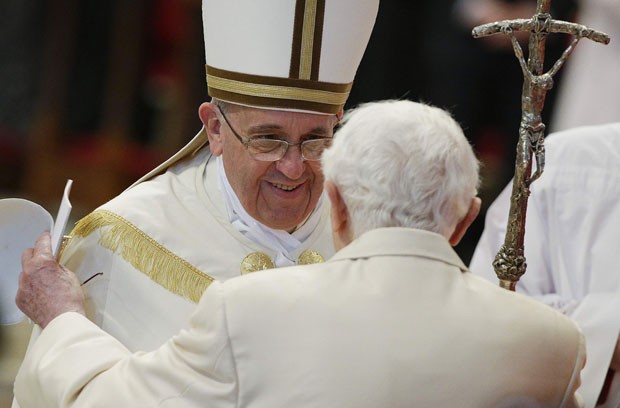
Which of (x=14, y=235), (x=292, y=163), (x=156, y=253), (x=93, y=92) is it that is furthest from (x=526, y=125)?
(x=93, y=92)

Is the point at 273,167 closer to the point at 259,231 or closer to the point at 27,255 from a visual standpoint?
the point at 259,231

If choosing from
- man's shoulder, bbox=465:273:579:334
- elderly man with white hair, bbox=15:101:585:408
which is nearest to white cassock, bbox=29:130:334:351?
elderly man with white hair, bbox=15:101:585:408

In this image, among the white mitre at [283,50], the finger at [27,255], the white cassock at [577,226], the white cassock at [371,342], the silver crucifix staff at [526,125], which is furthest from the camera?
the white cassock at [577,226]

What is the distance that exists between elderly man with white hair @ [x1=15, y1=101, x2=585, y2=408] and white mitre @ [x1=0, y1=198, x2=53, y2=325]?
0.84 meters

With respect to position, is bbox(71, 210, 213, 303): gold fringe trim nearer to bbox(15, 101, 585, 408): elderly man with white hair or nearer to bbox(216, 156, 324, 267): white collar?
bbox(216, 156, 324, 267): white collar

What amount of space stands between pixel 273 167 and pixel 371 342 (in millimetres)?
1119

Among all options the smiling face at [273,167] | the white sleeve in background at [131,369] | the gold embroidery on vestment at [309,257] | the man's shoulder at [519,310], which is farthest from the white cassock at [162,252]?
the man's shoulder at [519,310]

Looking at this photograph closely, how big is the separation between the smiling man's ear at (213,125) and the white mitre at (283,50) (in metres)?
0.04

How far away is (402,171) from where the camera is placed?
2822mm

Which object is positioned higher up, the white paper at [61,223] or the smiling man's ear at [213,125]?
the smiling man's ear at [213,125]

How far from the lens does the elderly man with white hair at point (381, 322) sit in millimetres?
2754

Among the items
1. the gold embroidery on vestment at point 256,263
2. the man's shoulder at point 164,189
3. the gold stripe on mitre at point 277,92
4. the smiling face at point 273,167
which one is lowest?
the gold embroidery on vestment at point 256,263

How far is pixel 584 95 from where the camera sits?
6.52 m

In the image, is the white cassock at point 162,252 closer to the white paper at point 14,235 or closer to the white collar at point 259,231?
the white collar at point 259,231
